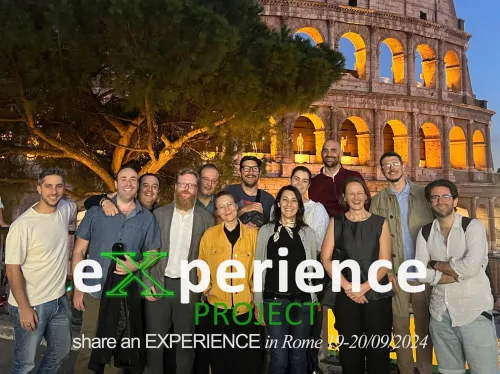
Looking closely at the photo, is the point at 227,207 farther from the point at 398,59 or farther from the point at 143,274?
the point at 398,59

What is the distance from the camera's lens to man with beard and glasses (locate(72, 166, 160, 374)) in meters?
3.77

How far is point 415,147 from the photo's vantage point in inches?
798

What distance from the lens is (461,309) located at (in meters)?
3.51

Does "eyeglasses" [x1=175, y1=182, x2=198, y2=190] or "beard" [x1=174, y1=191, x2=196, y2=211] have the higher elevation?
"eyeglasses" [x1=175, y1=182, x2=198, y2=190]

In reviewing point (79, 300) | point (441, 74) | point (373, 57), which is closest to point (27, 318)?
point (79, 300)

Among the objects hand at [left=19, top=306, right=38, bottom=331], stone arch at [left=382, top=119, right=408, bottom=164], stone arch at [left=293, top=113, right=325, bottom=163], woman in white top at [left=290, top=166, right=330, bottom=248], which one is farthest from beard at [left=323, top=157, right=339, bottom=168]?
stone arch at [left=382, top=119, right=408, bottom=164]

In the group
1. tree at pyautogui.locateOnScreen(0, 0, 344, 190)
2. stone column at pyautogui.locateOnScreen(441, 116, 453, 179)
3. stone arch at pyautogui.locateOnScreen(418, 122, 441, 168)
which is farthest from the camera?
stone arch at pyautogui.locateOnScreen(418, 122, 441, 168)

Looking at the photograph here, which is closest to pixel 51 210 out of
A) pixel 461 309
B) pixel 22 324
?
pixel 22 324

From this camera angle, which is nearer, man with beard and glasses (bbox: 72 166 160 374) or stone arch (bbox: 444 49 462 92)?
man with beard and glasses (bbox: 72 166 160 374)

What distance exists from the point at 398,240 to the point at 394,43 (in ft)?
61.0

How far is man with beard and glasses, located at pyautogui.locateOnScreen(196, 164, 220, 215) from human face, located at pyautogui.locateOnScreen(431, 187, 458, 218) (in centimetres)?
187

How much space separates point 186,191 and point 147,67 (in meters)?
3.98

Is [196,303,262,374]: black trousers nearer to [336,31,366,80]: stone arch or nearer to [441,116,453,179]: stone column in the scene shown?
[336,31,366,80]: stone arch

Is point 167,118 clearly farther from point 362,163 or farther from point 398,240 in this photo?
point 362,163
